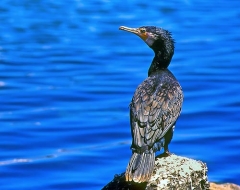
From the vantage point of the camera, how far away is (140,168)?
7.68 meters

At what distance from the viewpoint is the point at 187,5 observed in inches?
1217

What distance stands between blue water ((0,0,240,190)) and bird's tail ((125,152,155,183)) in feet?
17.2

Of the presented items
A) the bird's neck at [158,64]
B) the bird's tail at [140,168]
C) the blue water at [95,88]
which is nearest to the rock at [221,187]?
the bird's neck at [158,64]

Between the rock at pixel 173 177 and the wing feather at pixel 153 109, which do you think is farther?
the wing feather at pixel 153 109

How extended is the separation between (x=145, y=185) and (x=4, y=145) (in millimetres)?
7707

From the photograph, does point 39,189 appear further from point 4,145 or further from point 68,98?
point 68,98

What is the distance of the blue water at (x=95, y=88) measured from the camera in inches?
565

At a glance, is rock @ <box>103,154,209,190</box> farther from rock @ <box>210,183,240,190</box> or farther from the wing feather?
rock @ <box>210,183,240,190</box>

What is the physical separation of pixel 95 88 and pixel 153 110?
33.8ft

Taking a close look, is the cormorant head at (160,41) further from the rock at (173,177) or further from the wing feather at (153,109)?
the rock at (173,177)

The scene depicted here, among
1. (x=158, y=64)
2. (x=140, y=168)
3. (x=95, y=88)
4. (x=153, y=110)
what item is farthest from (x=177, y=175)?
(x=95, y=88)

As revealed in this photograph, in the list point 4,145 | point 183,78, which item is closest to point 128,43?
point 183,78

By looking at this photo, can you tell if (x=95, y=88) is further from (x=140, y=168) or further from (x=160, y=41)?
(x=140, y=168)

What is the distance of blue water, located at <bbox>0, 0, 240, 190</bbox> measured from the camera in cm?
1436
